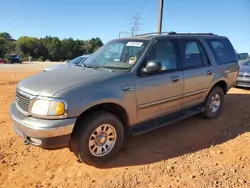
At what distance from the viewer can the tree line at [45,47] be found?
66750 mm

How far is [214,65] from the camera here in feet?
17.7

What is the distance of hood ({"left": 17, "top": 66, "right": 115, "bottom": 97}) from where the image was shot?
3260 millimetres

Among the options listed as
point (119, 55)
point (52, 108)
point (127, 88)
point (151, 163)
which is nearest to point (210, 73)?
point (119, 55)

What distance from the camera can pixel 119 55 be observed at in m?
4.39

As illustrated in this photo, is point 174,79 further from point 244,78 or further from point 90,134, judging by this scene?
point 244,78

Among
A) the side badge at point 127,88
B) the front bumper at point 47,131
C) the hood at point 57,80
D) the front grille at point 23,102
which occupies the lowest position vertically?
the front bumper at point 47,131

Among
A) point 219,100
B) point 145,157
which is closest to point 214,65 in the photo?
point 219,100

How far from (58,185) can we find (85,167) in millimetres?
518

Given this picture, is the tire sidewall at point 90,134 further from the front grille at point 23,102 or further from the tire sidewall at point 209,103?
the tire sidewall at point 209,103

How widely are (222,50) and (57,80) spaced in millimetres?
4139

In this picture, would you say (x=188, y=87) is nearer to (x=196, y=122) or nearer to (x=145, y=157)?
(x=196, y=122)

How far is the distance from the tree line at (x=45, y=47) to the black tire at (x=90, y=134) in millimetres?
63832

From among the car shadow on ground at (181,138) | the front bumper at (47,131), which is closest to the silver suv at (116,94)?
the front bumper at (47,131)

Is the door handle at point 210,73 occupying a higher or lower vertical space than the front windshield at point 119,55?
lower
